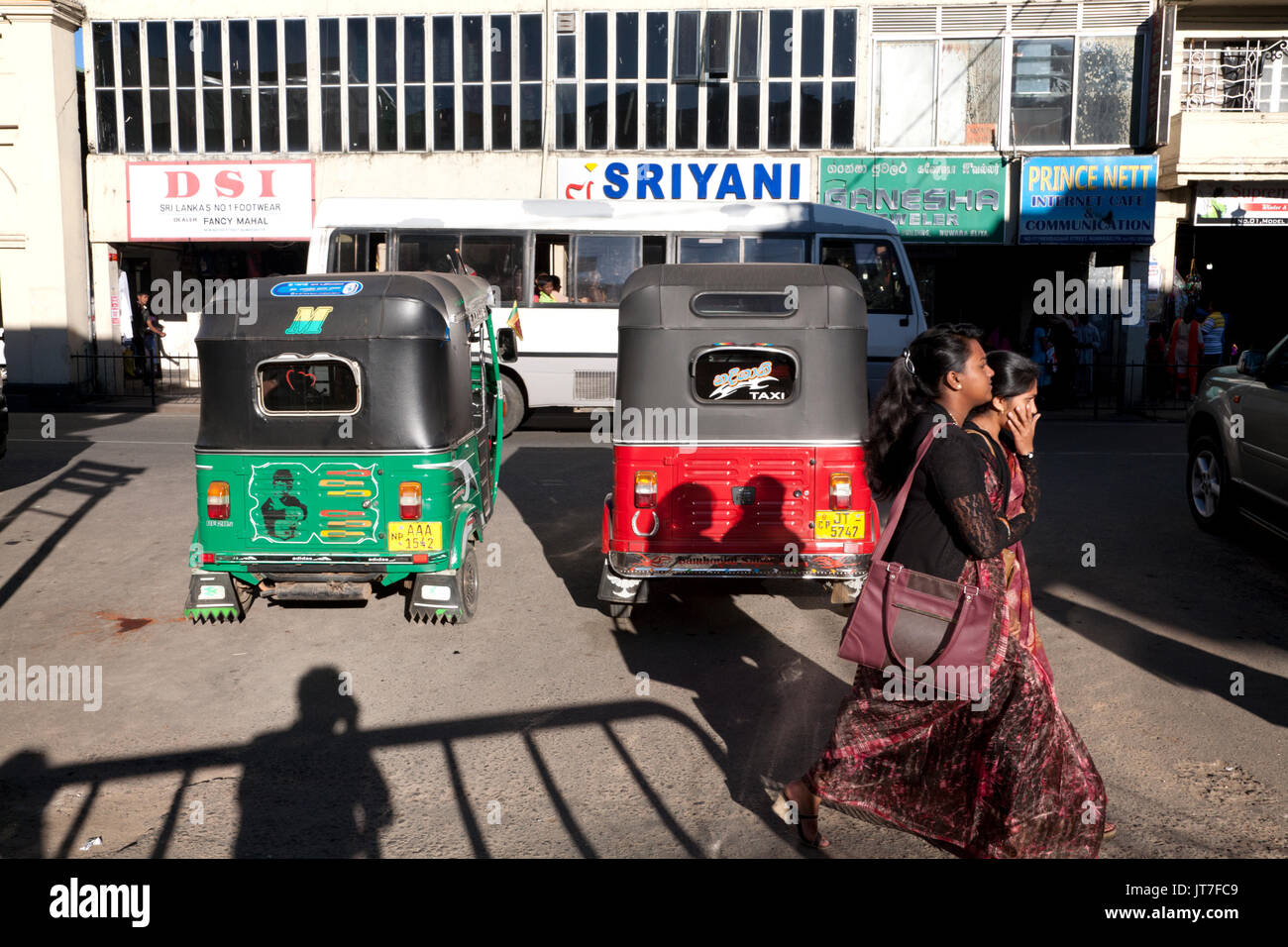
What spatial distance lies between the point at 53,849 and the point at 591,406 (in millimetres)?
12201

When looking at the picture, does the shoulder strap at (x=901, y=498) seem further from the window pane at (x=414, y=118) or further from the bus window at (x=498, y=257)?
the window pane at (x=414, y=118)

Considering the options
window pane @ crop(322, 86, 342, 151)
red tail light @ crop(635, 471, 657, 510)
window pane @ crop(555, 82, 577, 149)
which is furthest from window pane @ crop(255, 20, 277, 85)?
red tail light @ crop(635, 471, 657, 510)

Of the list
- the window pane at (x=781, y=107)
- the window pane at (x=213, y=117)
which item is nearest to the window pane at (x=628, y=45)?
the window pane at (x=781, y=107)

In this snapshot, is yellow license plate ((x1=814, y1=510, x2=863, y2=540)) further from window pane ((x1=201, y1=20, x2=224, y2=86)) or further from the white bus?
window pane ((x1=201, y1=20, x2=224, y2=86))

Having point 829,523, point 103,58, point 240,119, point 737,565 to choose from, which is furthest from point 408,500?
point 103,58

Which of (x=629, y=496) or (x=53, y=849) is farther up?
(x=629, y=496)

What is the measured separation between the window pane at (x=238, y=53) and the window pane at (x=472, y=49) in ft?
14.6

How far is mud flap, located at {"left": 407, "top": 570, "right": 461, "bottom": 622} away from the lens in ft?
22.9

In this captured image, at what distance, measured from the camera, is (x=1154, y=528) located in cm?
991
